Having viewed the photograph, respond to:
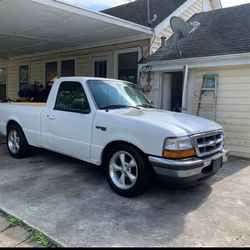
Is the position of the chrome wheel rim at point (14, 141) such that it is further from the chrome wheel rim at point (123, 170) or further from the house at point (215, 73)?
the house at point (215, 73)

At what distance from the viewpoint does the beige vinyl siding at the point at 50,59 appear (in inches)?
389

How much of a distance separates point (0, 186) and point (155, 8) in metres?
9.02

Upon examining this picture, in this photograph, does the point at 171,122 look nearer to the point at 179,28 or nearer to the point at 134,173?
the point at 134,173

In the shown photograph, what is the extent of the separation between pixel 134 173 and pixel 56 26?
5749 mm

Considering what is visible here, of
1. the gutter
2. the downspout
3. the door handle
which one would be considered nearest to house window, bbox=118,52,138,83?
the gutter

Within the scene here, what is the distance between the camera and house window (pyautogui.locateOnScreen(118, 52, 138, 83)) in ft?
31.4

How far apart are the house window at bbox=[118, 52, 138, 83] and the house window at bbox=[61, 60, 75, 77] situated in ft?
8.97

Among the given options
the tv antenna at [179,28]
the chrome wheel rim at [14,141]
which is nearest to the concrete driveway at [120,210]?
the chrome wheel rim at [14,141]

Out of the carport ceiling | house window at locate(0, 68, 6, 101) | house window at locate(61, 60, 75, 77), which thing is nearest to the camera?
the carport ceiling

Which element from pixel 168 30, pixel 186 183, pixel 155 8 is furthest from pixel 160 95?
pixel 186 183

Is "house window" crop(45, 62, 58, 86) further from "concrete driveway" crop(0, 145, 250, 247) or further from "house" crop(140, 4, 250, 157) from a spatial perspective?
"concrete driveway" crop(0, 145, 250, 247)

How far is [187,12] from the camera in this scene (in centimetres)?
1098

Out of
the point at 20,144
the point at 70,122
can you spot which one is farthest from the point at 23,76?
the point at 70,122

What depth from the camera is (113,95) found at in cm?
493
